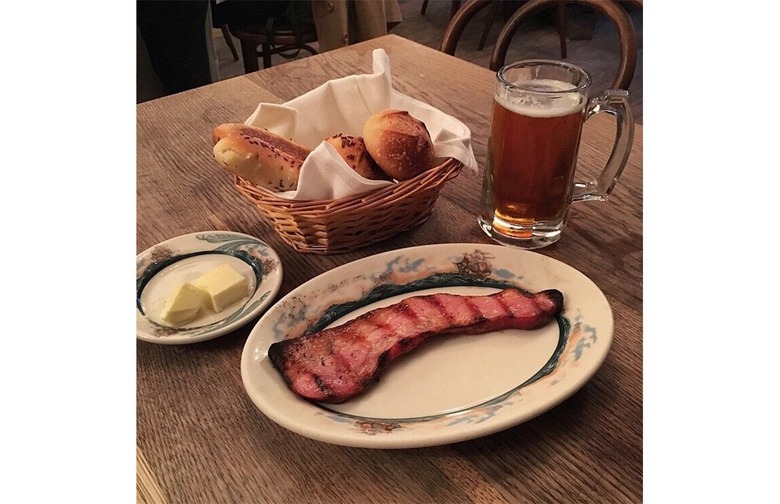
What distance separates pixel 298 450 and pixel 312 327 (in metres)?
0.16

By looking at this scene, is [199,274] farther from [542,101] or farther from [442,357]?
[542,101]

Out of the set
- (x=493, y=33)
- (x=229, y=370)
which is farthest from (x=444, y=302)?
(x=493, y=33)

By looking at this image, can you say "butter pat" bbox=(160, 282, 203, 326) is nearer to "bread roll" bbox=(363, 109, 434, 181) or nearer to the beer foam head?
"bread roll" bbox=(363, 109, 434, 181)

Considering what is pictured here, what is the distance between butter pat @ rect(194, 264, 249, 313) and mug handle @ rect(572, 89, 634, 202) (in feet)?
1.49

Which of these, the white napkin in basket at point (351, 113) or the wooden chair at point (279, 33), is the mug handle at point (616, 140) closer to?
the white napkin in basket at point (351, 113)

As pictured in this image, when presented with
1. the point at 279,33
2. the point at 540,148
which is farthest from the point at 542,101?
the point at 279,33

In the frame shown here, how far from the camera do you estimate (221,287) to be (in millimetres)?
714

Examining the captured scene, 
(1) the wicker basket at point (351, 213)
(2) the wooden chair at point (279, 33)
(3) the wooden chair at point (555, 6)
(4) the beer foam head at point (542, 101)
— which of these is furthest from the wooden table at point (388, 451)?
(2) the wooden chair at point (279, 33)

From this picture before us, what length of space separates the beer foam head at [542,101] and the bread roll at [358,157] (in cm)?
19

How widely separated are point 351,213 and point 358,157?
89 mm

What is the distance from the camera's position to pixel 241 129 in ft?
2.68

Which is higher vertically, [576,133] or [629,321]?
[576,133]

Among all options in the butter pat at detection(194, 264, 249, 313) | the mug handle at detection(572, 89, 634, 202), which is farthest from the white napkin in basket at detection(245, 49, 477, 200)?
the butter pat at detection(194, 264, 249, 313)

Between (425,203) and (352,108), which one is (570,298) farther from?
(352,108)
